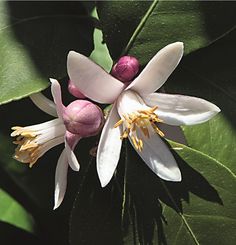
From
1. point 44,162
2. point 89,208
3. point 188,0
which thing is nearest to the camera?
point 188,0

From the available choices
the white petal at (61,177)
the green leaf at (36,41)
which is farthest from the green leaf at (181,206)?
the green leaf at (36,41)

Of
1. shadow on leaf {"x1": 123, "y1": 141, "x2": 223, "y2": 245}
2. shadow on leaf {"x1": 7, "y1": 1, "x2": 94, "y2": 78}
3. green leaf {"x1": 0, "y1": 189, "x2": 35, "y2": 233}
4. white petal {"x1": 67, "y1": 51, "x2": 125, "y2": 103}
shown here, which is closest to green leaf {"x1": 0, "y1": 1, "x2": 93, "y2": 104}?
shadow on leaf {"x1": 7, "y1": 1, "x2": 94, "y2": 78}

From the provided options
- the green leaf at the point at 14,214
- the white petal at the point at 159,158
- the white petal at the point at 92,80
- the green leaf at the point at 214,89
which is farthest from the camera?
the green leaf at the point at 14,214

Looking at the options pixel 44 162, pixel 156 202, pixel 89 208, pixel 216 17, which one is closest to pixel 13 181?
pixel 44 162

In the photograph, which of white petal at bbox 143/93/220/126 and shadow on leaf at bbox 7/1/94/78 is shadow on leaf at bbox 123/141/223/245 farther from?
shadow on leaf at bbox 7/1/94/78

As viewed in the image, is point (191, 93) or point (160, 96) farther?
point (191, 93)

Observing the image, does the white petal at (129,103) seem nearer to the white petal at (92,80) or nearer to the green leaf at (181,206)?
the white petal at (92,80)

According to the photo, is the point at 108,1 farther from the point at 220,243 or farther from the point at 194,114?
the point at 220,243
